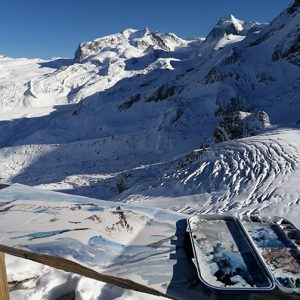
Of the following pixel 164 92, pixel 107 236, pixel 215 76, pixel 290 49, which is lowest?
pixel 107 236

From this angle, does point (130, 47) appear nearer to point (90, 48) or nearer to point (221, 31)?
point (90, 48)

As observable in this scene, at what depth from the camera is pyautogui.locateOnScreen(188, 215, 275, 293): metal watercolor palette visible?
2.52 m

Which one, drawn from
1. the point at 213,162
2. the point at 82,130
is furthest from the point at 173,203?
the point at 82,130

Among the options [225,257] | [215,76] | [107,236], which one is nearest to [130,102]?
[215,76]

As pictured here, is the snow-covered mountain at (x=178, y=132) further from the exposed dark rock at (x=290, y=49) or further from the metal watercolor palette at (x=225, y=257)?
the metal watercolor palette at (x=225, y=257)

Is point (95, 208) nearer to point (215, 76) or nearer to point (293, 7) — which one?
point (215, 76)

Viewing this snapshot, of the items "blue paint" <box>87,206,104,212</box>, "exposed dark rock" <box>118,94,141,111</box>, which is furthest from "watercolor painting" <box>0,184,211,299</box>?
"exposed dark rock" <box>118,94,141,111</box>

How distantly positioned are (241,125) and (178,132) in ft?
26.7

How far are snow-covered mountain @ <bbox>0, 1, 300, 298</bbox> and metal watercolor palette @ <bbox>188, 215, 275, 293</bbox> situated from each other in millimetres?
4038

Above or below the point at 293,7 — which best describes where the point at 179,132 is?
below

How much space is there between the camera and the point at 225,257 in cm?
292

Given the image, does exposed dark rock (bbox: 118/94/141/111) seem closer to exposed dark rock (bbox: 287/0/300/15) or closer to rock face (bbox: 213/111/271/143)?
exposed dark rock (bbox: 287/0/300/15)

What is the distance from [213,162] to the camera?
35.5 ft

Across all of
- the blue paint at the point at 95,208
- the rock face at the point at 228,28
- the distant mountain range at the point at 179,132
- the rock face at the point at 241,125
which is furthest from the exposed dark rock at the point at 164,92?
the rock face at the point at 228,28
